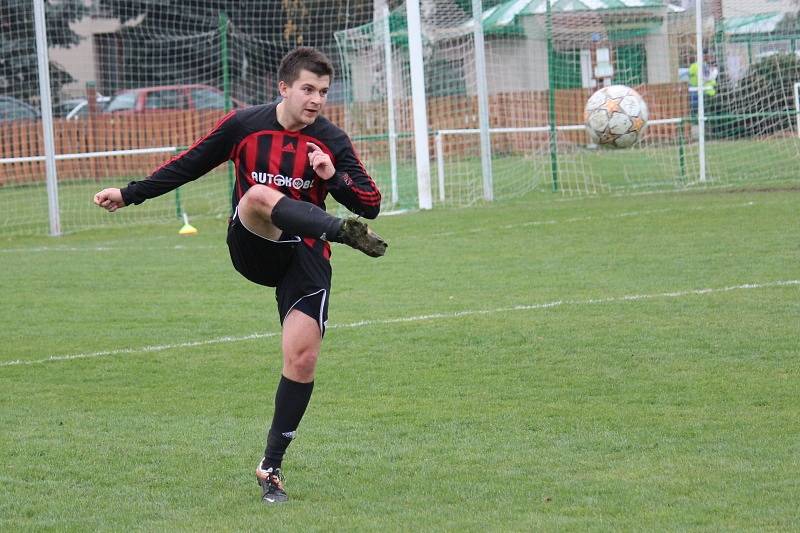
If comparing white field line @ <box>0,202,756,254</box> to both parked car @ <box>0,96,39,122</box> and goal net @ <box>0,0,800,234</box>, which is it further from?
parked car @ <box>0,96,39,122</box>

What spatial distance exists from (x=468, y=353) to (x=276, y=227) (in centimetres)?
326

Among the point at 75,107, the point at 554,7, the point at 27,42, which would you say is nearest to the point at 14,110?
the point at 75,107

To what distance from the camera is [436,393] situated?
702 cm

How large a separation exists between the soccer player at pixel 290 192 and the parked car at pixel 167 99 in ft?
70.8

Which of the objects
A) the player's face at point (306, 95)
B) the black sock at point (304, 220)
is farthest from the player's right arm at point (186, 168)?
the black sock at point (304, 220)

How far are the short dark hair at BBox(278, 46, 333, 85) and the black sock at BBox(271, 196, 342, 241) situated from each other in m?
0.59

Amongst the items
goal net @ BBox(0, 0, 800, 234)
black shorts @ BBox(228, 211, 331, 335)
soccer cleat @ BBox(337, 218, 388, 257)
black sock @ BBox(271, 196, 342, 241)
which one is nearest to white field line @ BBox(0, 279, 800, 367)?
black shorts @ BBox(228, 211, 331, 335)

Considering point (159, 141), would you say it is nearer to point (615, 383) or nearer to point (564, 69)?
point (564, 69)

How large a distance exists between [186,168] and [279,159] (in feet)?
1.54

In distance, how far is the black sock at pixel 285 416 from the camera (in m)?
5.16

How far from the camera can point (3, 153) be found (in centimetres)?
2525

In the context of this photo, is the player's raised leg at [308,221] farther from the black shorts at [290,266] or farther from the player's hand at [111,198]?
the player's hand at [111,198]

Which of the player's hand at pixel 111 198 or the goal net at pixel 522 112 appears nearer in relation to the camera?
the player's hand at pixel 111 198

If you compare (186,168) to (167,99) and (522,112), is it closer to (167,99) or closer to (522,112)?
(522,112)
